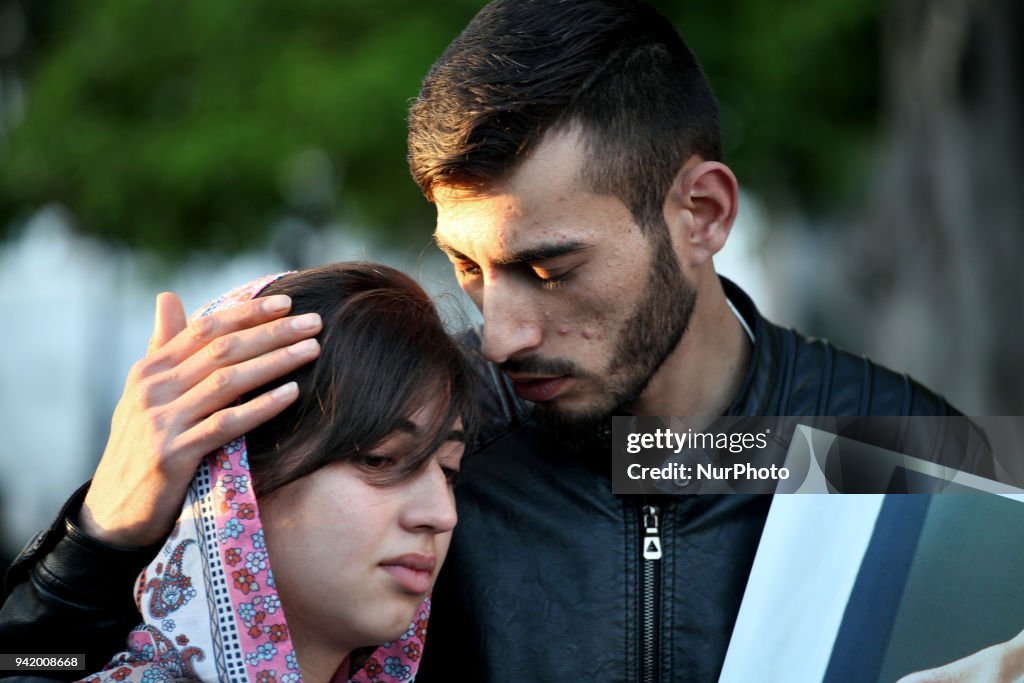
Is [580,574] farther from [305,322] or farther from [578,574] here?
[305,322]

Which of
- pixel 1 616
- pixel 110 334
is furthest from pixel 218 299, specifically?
pixel 110 334

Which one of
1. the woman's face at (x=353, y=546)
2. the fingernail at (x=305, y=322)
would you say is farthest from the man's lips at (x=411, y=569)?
the fingernail at (x=305, y=322)

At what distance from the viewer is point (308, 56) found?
8.48 metres

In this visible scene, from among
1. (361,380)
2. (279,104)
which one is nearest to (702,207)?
(361,380)

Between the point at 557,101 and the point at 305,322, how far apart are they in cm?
79

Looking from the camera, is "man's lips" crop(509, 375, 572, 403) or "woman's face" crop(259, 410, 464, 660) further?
"man's lips" crop(509, 375, 572, 403)

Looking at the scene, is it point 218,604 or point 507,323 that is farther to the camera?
point 507,323

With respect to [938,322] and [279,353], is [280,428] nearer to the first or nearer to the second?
[279,353]

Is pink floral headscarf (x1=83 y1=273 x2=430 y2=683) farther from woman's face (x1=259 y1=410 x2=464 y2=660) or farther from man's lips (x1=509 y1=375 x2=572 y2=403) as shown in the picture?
man's lips (x1=509 y1=375 x2=572 y2=403)

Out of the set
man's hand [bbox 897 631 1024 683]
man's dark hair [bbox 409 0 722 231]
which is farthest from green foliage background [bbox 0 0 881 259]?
man's hand [bbox 897 631 1024 683]

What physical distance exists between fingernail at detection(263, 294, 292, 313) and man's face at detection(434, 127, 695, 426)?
0.53 metres

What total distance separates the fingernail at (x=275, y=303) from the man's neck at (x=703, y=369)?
3.18ft

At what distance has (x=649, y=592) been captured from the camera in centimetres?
264

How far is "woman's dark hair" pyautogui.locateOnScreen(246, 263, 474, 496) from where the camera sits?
7.43ft
